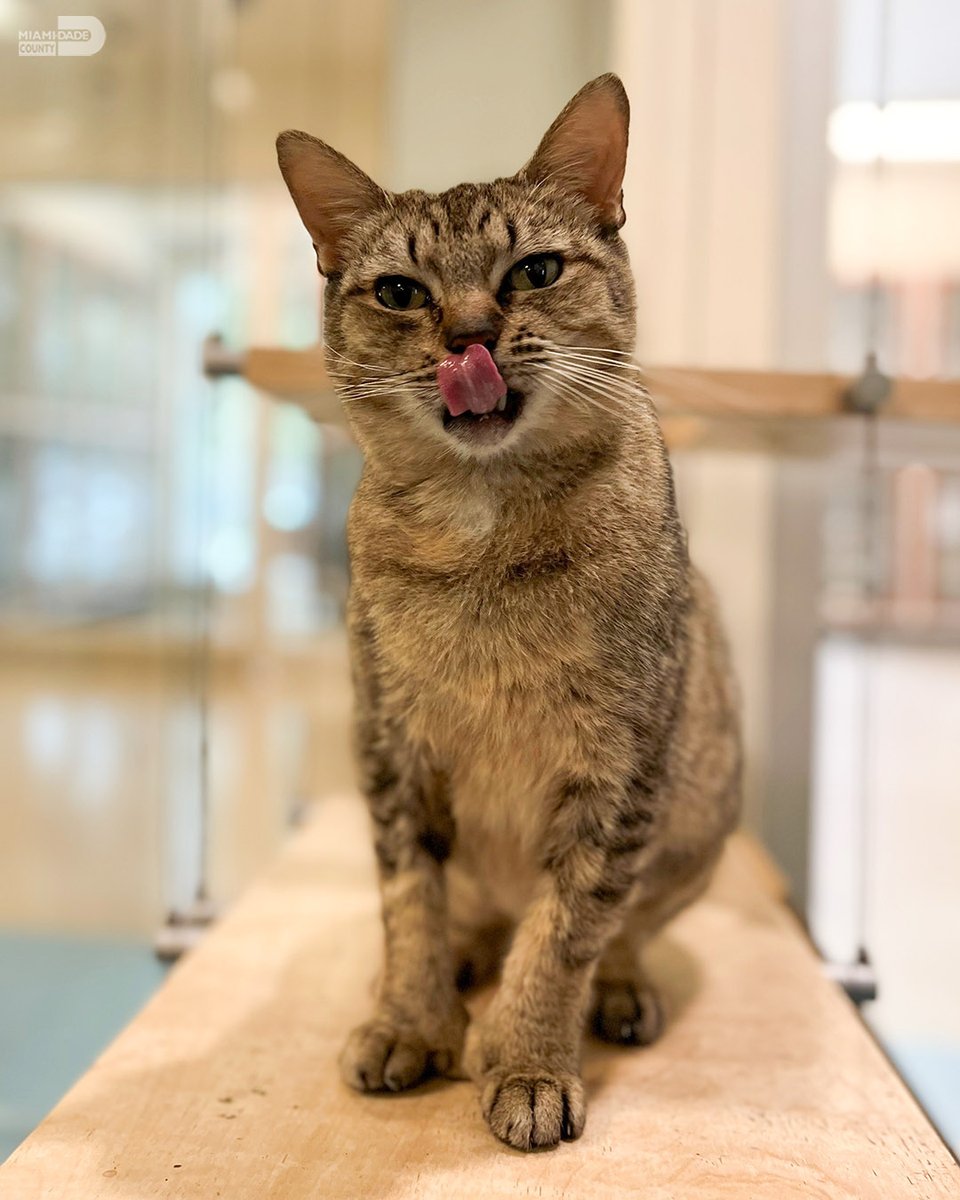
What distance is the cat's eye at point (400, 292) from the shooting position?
0.77 meters

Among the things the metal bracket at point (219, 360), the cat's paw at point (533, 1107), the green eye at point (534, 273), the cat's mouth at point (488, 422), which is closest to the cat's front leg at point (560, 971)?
the cat's paw at point (533, 1107)

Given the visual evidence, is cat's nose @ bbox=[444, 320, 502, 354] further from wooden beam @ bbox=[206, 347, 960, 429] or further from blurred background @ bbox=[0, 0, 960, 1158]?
wooden beam @ bbox=[206, 347, 960, 429]

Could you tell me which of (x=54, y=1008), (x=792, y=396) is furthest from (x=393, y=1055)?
(x=792, y=396)

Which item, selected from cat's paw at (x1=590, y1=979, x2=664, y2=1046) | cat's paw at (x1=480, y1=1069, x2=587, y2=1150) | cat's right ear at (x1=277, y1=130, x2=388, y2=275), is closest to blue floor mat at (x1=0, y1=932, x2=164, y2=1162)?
cat's paw at (x1=480, y1=1069, x2=587, y2=1150)

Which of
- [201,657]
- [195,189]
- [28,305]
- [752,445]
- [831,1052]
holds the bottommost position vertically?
[831,1052]

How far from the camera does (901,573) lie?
1.57 metres

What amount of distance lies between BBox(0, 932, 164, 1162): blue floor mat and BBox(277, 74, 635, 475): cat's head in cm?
67

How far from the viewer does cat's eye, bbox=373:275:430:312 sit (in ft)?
2.52

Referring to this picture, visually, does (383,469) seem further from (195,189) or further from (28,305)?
(28,305)

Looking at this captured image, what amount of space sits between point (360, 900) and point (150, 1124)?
1.93 ft

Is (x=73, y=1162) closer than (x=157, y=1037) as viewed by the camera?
Yes

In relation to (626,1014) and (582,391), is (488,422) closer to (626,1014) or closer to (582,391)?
(582,391)

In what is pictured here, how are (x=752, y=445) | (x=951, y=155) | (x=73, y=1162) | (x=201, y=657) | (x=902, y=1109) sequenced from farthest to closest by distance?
1. (x=752, y=445)
2. (x=201, y=657)
3. (x=951, y=155)
4. (x=902, y=1109)
5. (x=73, y=1162)

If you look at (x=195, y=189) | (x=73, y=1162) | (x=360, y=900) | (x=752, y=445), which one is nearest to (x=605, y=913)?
(x=73, y=1162)
